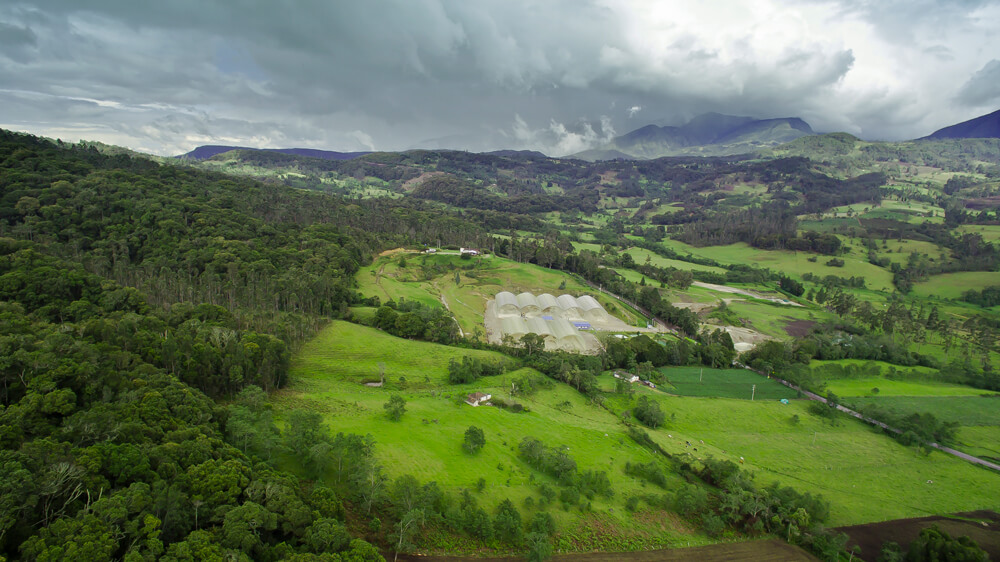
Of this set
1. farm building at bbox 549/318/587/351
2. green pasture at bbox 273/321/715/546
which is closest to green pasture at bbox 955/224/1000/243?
farm building at bbox 549/318/587/351

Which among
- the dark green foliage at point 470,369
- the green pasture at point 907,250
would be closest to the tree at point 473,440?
the dark green foliage at point 470,369

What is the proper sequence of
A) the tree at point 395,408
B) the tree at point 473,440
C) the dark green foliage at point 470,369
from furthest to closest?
the dark green foliage at point 470,369
the tree at point 395,408
the tree at point 473,440

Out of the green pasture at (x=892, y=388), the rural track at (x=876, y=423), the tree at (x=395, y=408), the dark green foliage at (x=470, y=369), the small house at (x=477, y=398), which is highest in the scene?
the tree at (x=395, y=408)

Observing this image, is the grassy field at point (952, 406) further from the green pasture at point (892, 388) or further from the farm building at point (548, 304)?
the farm building at point (548, 304)

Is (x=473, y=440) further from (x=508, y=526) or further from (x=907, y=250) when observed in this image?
(x=907, y=250)

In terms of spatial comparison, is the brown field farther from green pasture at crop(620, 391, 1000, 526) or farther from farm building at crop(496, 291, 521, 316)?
farm building at crop(496, 291, 521, 316)

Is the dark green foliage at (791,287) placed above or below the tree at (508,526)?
above

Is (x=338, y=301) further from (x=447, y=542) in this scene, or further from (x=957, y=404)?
(x=957, y=404)
